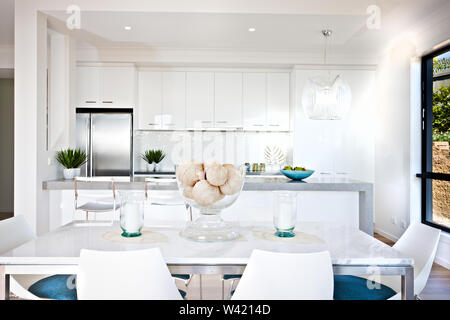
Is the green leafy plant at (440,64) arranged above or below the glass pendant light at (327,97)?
above

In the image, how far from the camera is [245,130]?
516 centimetres

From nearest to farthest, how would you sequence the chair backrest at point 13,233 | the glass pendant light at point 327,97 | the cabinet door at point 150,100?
1. the chair backrest at point 13,233
2. the glass pendant light at point 327,97
3. the cabinet door at point 150,100

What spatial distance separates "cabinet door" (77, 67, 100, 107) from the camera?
16.1 ft

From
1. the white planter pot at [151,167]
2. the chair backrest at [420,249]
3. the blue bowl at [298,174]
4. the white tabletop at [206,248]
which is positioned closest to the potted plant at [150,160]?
the white planter pot at [151,167]

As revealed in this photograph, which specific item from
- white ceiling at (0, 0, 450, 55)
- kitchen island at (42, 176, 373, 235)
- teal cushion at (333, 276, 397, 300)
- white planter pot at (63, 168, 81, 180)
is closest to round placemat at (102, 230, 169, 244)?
teal cushion at (333, 276, 397, 300)

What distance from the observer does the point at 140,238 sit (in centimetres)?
156

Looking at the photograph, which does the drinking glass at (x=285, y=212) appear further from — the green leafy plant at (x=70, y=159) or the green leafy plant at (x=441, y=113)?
the green leafy plant at (x=441, y=113)

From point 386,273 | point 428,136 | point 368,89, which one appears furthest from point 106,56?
point 386,273

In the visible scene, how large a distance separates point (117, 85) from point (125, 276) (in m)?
4.19

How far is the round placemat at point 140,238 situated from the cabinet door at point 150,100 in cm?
356

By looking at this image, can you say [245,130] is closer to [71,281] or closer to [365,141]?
[365,141]

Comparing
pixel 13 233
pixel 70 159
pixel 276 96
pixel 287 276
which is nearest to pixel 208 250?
pixel 287 276

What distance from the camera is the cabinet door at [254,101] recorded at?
5.12 meters

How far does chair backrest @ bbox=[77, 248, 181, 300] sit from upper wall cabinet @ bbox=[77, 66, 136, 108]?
399cm
